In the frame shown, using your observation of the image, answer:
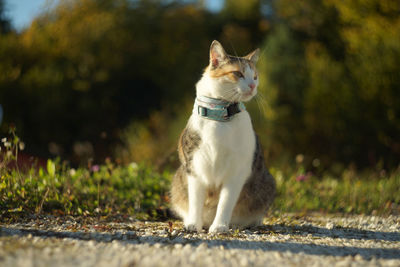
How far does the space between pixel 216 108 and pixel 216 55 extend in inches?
19.2

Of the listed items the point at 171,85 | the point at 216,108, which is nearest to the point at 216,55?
the point at 216,108

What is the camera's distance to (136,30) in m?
14.0

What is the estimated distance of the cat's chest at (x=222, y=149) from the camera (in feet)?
9.35

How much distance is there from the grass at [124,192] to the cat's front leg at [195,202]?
86 centimetres

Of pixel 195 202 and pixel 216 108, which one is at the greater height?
pixel 216 108

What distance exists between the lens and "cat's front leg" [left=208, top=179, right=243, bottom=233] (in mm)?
2953

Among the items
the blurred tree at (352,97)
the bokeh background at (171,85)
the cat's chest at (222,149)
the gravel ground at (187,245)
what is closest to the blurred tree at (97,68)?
the bokeh background at (171,85)

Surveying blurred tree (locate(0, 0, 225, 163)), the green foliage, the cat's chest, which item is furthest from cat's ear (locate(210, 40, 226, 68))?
blurred tree (locate(0, 0, 225, 163))

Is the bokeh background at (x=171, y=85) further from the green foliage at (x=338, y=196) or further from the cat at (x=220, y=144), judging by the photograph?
the cat at (x=220, y=144)

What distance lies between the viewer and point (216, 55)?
3133 millimetres

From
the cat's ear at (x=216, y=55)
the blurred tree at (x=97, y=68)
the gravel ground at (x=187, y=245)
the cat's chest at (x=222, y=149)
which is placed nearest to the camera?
the gravel ground at (x=187, y=245)

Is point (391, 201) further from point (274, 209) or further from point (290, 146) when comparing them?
point (290, 146)

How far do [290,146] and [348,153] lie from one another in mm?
1355

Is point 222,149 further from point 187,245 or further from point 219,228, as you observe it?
point 187,245
